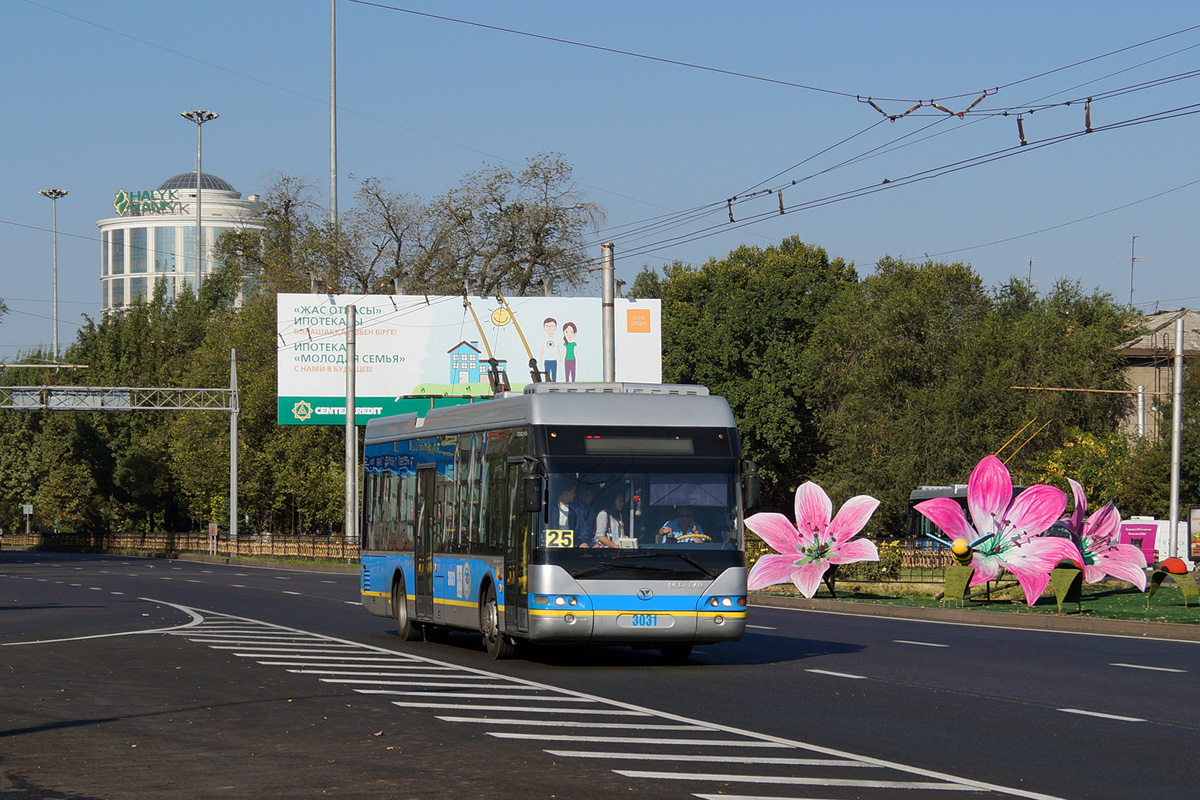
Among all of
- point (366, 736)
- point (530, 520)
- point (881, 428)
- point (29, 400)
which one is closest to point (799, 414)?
point (881, 428)

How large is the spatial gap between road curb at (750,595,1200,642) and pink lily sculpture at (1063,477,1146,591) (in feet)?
6.82

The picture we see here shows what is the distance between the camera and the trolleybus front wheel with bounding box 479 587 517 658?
709 inches

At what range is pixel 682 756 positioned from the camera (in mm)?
10539

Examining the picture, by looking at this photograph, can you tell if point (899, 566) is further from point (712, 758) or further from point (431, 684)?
point (712, 758)

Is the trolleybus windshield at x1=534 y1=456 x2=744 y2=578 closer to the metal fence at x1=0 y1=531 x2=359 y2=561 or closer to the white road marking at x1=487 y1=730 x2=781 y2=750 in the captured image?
the white road marking at x1=487 y1=730 x2=781 y2=750

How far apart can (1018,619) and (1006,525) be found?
62.2 inches

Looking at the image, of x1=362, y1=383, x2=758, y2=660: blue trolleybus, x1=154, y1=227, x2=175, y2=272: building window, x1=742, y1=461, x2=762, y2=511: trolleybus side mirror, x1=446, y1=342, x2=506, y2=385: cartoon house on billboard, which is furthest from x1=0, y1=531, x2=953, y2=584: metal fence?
x1=154, y1=227, x2=175, y2=272: building window

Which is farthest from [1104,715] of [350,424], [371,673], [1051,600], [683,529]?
[350,424]

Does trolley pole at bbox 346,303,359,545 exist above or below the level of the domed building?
below

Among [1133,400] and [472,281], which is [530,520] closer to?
[472,281]

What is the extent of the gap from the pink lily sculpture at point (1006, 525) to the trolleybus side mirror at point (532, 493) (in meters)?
9.90

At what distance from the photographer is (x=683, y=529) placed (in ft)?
56.2

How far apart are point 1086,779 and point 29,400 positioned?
2735 inches

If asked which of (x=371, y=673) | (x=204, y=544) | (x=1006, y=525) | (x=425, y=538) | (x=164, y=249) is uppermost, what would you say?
(x=164, y=249)
